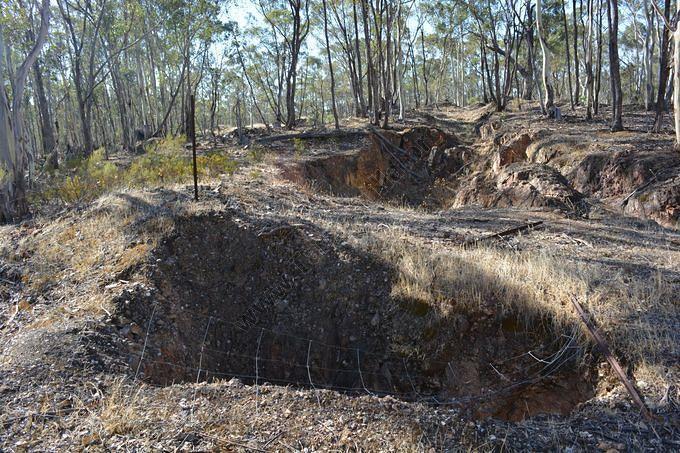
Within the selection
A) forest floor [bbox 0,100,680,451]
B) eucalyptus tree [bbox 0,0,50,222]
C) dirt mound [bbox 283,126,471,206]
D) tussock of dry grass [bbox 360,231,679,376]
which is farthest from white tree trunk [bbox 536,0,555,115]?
eucalyptus tree [bbox 0,0,50,222]

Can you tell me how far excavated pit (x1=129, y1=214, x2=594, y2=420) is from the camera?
180 inches

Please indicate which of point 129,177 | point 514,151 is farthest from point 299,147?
point 514,151

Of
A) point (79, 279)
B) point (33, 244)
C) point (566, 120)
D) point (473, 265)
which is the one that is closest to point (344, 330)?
point (473, 265)

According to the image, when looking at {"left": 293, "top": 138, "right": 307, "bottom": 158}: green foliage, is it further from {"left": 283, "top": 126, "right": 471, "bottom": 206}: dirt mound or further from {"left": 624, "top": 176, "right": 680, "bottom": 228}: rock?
{"left": 624, "top": 176, "right": 680, "bottom": 228}: rock

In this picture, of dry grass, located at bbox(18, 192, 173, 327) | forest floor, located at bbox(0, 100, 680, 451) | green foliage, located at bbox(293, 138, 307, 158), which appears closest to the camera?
forest floor, located at bbox(0, 100, 680, 451)

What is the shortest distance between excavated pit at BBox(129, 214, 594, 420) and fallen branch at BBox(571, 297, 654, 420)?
9.1 inches

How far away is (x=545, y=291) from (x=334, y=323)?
223 centimetres

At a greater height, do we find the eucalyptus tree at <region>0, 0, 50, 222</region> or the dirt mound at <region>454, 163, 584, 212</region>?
the eucalyptus tree at <region>0, 0, 50, 222</region>

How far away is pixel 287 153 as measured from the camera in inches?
595

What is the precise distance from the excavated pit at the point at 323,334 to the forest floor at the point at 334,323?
2 centimetres

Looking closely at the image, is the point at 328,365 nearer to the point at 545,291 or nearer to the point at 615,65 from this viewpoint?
the point at 545,291

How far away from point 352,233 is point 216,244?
5.87 ft

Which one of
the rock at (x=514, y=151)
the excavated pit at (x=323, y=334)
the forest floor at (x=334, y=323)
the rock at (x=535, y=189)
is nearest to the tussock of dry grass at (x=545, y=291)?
the forest floor at (x=334, y=323)

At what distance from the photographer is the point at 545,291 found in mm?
5066
